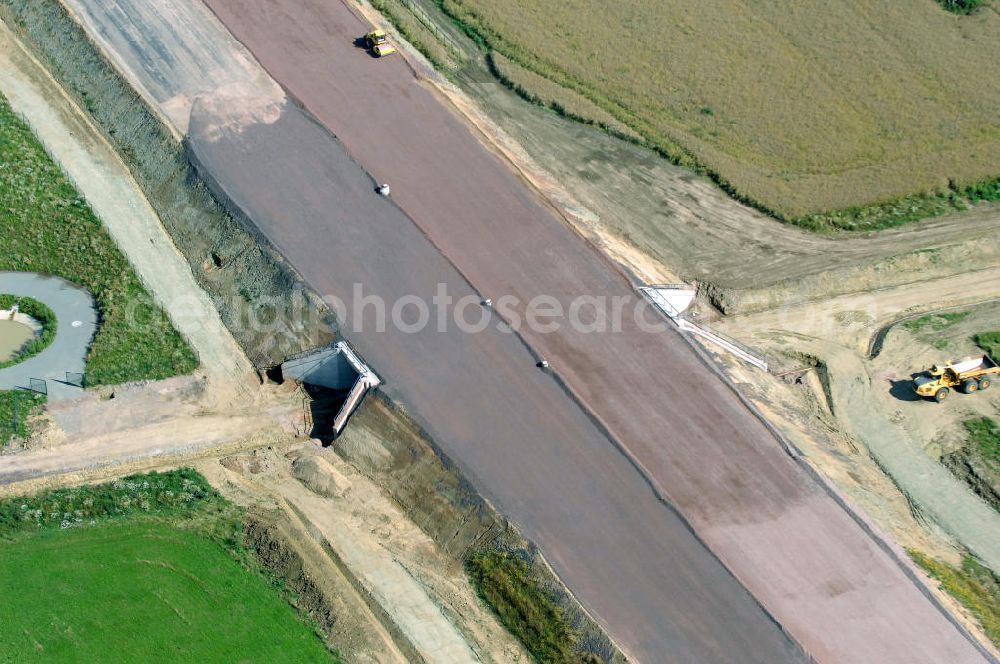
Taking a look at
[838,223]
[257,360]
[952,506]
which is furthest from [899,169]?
[257,360]

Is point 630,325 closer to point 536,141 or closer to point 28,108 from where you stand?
point 536,141

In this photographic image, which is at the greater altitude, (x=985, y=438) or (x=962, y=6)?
(x=962, y=6)

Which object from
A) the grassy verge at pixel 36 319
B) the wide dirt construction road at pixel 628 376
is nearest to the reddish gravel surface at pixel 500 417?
the wide dirt construction road at pixel 628 376

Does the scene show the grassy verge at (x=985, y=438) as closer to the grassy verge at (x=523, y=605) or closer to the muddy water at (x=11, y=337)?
the grassy verge at (x=523, y=605)

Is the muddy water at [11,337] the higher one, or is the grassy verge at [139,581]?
the muddy water at [11,337]

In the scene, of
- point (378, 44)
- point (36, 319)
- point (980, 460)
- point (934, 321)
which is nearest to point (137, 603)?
point (36, 319)

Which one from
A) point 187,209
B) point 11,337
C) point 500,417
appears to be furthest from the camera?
point 187,209

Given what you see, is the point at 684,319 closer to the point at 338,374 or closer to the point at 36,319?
the point at 338,374
